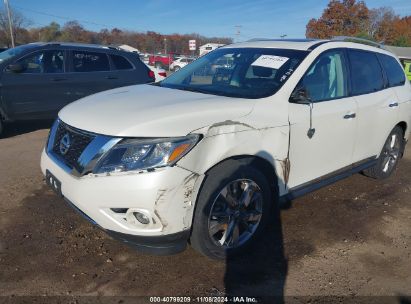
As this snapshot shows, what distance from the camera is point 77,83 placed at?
23.3ft

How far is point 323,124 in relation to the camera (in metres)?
3.50

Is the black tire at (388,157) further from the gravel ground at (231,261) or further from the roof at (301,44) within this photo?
the roof at (301,44)

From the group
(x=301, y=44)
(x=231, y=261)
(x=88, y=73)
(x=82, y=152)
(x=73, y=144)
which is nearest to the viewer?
(x=82, y=152)

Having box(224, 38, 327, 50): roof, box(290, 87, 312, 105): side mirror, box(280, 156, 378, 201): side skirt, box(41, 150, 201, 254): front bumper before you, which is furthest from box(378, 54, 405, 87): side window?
box(41, 150, 201, 254): front bumper

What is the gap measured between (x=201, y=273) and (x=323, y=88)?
2119mm

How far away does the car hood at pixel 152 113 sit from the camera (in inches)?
102

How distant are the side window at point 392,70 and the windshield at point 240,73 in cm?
182

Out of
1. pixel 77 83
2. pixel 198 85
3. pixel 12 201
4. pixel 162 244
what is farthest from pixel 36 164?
pixel 162 244

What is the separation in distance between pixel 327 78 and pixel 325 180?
1.04m

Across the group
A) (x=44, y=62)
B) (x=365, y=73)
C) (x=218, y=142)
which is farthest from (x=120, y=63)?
(x=218, y=142)

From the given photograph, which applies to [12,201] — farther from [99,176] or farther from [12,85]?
[12,85]

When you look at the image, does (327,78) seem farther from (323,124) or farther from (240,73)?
(240,73)

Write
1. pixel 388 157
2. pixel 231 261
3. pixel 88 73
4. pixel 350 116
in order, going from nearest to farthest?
1. pixel 231 261
2. pixel 350 116
3. pixel 388 157
4. pixel 88 73

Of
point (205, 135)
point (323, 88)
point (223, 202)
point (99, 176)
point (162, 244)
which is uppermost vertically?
point (323, 88)
